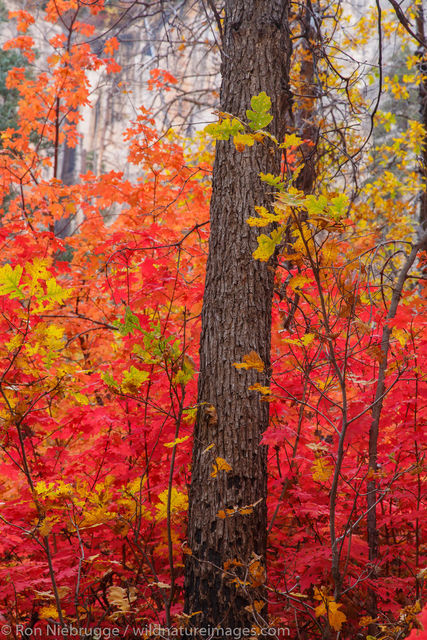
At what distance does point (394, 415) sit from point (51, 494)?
6.50 ft

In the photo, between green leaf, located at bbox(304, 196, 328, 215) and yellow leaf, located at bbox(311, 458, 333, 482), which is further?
Result: yellow leaf, located at bbox(311, 458, 333, 482)

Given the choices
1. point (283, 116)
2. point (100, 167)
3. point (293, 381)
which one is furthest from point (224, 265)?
point (100, 167)

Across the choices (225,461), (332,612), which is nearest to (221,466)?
(225,461)

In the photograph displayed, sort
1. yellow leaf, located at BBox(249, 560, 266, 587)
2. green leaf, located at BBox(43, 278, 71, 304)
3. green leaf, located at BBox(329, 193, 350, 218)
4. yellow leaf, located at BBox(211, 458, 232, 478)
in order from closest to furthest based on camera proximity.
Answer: green leaf, located at BBox(329, 193, 350, 218) → yellow leaf, located at BBox(249, 560, 266, 587) → green leaf, located at BBox(43, 278, 71, 304) → yellow leaf, located at BBox(211, 458, 232, 478)

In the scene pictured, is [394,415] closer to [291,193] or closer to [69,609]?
[291,193]

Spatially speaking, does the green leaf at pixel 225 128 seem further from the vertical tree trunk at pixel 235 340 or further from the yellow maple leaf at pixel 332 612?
the yellow maple leaf at pixel 332 612

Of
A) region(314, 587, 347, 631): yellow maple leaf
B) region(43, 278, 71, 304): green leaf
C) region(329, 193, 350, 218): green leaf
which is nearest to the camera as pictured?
region(329, 193, 350, 218): green leaf

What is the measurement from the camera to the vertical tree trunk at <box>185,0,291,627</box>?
219 cm

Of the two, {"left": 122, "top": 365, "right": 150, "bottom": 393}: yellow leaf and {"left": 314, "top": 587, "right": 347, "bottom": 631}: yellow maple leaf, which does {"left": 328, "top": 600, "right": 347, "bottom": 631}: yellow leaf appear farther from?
{"left": 122, "top": 365, "right": 150, "bottom": 393}: yellow leaf

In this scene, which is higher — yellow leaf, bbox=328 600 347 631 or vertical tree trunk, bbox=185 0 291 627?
vertical tree trunk, bbox=185 0 291 627

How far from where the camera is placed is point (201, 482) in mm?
2318

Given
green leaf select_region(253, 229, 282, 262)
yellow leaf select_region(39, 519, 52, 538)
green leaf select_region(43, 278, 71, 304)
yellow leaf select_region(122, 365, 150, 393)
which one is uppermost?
green leaf select_region(253, 229, 282, 262)

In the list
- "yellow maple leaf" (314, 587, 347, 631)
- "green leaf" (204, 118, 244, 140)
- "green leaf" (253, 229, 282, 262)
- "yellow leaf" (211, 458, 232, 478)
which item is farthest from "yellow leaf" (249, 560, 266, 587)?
"green leaf" (204, 118, 244, 140)

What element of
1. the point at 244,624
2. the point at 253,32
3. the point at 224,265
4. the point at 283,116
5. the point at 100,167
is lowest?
the point at 244,624
